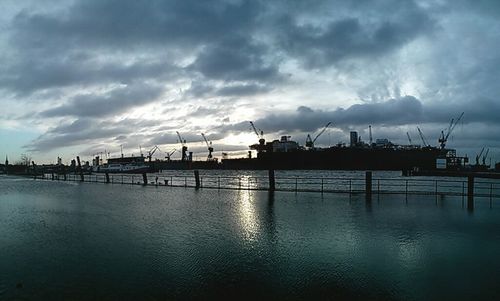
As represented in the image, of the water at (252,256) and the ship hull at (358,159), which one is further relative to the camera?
the ship hull at (358,159)

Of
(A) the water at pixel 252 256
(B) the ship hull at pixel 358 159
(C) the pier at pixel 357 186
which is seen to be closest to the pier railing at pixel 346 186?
(C) the pier at pixel 357 186

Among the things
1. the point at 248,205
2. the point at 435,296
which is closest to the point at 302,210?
the point at 248,205

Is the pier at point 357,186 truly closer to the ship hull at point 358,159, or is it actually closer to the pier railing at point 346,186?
the pier railing at point 346,186

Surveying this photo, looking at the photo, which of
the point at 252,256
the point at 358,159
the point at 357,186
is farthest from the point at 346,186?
the point at 358,159

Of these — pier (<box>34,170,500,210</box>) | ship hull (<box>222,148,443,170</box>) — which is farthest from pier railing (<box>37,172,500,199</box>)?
ship hull (<box>222,148,443,170</box>)

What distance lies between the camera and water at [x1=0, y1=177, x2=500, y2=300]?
308 inches

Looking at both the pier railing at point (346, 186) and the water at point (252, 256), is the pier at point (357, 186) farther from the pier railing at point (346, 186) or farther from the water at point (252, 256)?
the water at point (252, 256)

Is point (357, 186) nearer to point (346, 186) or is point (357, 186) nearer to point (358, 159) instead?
point (346, 186)

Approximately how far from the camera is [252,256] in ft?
34.2

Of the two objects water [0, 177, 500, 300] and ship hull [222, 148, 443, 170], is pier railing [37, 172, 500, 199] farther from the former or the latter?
ship hull [222, 148, 443, 170]

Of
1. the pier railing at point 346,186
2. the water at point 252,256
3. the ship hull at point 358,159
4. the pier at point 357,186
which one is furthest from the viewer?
the ship hull at point 358,159

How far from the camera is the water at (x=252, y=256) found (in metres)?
7.83

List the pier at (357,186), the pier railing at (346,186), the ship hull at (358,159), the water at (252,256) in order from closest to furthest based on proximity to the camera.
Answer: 1. the water at (252,256)
2. the pier at (357,186)
3. the pier railing at (346,186)
4. the ship hull at (358,159)

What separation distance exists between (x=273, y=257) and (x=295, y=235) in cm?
304
